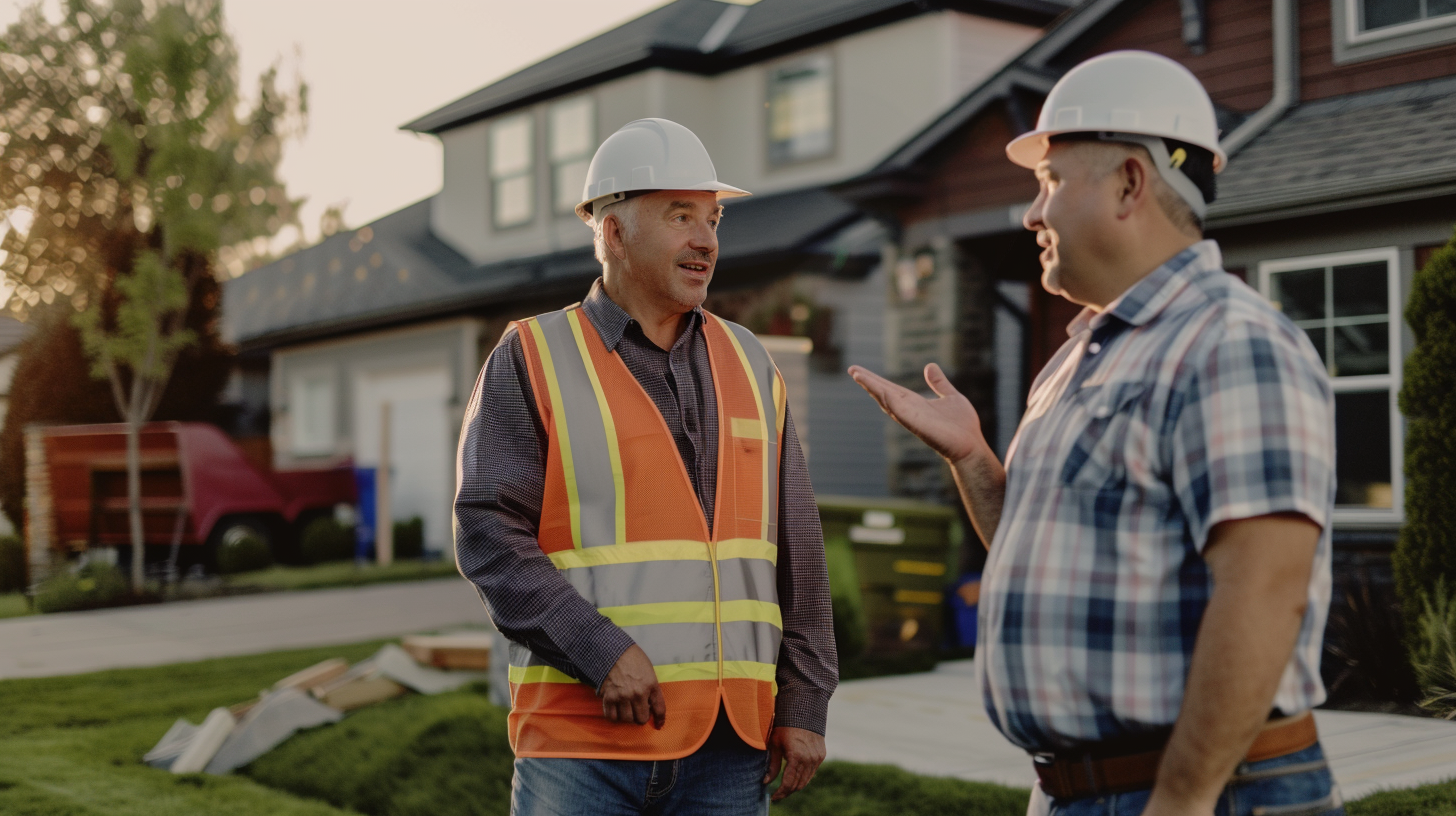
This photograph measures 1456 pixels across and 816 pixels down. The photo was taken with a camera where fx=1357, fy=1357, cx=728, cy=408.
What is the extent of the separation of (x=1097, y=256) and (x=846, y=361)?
43.2 feet

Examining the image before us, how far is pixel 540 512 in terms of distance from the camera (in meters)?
2.63

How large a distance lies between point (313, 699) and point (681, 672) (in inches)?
229

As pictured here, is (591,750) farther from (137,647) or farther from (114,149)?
(114,149)

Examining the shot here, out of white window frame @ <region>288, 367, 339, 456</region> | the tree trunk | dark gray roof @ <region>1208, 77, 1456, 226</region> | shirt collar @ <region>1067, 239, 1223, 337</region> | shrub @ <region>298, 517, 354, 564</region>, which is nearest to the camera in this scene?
shirt collar @ <region>1067, 239, 1223, 337</region>

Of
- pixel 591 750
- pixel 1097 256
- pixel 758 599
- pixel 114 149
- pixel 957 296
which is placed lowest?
pixel 591 750

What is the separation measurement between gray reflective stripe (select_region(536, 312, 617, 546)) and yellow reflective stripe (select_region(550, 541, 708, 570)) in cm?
2

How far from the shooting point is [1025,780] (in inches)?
224

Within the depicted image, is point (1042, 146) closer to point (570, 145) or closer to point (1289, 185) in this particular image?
point (1289, 185)

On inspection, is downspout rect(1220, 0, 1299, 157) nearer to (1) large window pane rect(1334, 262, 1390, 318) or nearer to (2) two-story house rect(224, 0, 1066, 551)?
(1) large window pane rect(1334, 262, 1390, 318)

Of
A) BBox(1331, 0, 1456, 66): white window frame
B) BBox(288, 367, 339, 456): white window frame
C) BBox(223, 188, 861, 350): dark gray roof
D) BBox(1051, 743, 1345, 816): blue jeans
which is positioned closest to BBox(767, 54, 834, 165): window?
BBox(223, 188, 861, 350): dark gray roof

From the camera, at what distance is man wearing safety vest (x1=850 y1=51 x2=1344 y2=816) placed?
5.76ft

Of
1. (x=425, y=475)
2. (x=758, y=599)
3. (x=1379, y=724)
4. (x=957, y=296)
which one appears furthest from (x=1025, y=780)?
(x=425, y=475)

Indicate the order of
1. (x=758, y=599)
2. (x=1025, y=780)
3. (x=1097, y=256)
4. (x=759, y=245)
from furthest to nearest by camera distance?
(x=759, y=245)
(x=1025, y=780)
(x=758, y=599)
(x=1097, y=256)

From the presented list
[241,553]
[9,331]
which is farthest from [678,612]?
[9,331]
